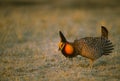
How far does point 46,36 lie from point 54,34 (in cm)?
43

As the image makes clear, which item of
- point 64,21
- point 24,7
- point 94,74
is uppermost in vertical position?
point 24,7

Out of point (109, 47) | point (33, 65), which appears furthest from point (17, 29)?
point (109, 47)

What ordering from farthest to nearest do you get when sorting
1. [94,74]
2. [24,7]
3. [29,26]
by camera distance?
[24,7], [29,26], [94,74]

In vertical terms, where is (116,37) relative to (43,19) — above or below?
below

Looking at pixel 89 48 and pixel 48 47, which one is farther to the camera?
pixel 48 47

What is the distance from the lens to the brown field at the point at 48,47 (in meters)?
7.01

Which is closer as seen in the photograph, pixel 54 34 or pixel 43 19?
pixel 54 34

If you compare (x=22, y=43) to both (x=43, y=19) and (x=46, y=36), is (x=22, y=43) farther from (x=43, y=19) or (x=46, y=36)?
(x=43, y=19)

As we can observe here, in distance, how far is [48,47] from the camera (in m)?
9.73

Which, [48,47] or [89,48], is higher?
[48,47]

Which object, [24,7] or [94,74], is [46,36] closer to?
[94,74]

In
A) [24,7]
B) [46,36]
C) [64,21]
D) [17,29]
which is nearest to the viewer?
[46,36]

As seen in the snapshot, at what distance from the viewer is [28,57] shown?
859 cm

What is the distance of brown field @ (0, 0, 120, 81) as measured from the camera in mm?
7012
